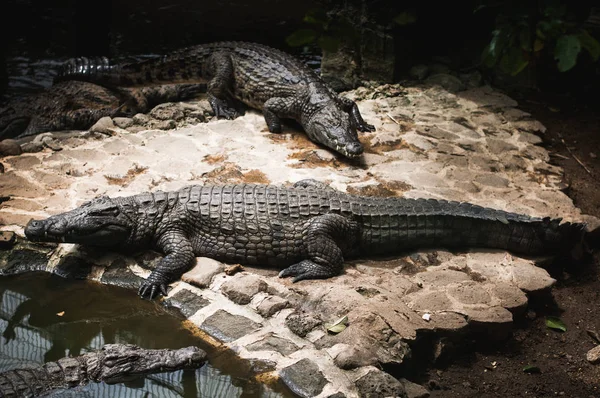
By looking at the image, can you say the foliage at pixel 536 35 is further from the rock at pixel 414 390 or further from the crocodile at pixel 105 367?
the crocodile at pixel 105 367

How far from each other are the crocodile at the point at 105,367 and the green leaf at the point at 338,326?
2.74 feet

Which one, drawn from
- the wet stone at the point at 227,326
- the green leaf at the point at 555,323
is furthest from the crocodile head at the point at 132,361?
the green leaf at the point at 555,323

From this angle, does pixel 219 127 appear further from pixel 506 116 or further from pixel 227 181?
pixel 506 116

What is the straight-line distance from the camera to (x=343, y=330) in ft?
13.5

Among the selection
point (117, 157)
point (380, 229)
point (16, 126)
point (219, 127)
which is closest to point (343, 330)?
point (380, 229)

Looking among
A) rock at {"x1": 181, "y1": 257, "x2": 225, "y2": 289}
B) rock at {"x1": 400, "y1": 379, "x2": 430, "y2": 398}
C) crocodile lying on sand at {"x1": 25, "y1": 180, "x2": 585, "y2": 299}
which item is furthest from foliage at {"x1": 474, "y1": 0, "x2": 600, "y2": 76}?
rock at {"x1": 181, "y1": 257, "x2": 225, "y2": 289}

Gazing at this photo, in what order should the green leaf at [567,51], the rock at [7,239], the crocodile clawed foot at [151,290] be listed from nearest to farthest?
the green leaf at [567,51]
the crocodile clawed foot at [151,290]
the rock at [7,239]

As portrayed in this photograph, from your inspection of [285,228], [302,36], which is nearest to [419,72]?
[285,228]

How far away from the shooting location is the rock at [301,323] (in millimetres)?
4148

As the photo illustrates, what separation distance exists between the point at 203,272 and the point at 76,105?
4.16m

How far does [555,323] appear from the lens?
467cm

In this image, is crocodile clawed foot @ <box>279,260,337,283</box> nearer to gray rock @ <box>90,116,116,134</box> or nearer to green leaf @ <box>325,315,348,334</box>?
green leaf @ <box>325,315,348,334</box>

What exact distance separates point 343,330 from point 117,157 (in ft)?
11.0

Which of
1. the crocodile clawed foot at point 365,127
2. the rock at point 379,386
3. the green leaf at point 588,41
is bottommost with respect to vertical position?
the rock at point 379,386
